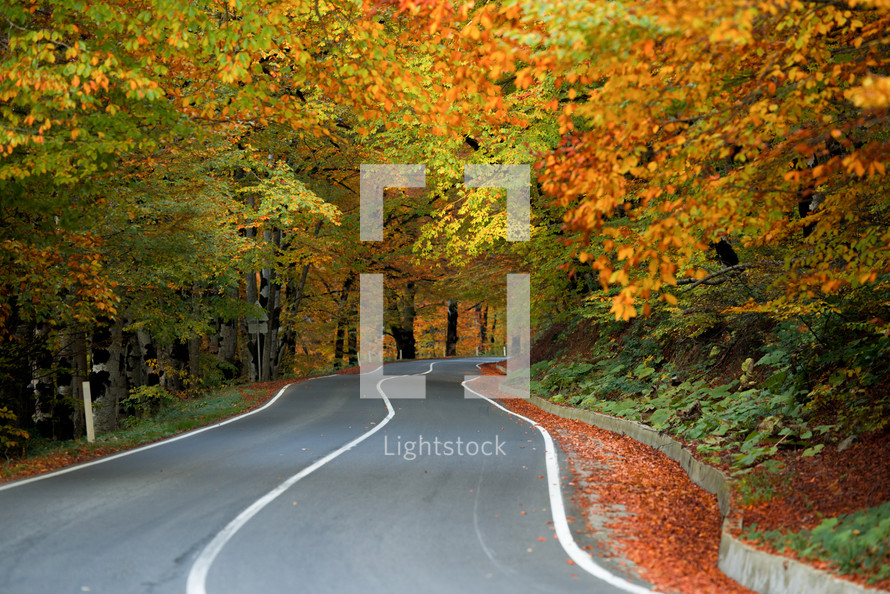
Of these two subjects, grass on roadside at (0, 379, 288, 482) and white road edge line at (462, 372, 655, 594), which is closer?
white road edge line at (462, 372, 655, 594)

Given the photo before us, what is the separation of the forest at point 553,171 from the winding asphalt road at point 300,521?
249cm

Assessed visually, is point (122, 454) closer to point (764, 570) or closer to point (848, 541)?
point (764, 570)

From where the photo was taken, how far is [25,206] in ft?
36.1

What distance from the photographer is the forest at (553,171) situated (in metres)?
6.40

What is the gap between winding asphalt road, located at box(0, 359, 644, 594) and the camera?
233 inches

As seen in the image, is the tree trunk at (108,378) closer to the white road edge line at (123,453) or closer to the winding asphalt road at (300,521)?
the white road edge line at (123,453)

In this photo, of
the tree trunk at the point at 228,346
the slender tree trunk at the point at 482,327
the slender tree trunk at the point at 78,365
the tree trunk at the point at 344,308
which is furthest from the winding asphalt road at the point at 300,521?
the slender tree trunk at the point at 482,327

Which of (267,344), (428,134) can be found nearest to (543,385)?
(428,134)

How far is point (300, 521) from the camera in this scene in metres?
7.73

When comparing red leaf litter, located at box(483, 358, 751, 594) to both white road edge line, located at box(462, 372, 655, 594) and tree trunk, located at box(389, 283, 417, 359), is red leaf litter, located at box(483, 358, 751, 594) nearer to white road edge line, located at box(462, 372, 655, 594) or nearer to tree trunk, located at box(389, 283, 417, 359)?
white road edge line, located at box(462, 372, 655, 594)

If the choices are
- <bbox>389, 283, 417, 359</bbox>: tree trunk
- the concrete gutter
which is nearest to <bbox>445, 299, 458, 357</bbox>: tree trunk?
<bbox>389, 283, 417, 359</bbox>: tree trunk

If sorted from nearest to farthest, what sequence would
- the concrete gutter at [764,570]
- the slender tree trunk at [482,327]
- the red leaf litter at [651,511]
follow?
the concrete gutter at [764,570], the red leaf litter at [651,511], the slender tree trunk at [482,327]

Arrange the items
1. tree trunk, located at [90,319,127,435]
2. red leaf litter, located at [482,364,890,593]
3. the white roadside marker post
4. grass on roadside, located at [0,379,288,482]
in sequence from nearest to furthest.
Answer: red leaf litter, located at [482,364,890,593] < grass on roadside, located at [0,379,288,482] < the white roadside marker post < tree trunk, located at [90,319,127,435]

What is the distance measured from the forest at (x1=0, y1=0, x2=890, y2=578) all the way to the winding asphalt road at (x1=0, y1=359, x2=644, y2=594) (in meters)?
2.49
